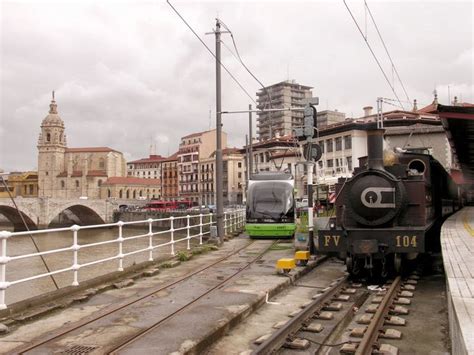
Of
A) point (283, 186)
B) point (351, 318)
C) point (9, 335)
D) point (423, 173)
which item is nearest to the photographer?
point (9, 335)

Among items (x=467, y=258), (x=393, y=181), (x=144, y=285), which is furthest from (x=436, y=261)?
(x=144, y=285)

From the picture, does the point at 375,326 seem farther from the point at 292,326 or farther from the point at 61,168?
the point at 61,168

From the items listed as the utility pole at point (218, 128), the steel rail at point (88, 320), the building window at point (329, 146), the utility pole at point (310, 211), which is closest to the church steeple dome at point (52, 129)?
the building window at point (329, 146)

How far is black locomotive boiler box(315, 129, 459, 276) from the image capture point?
9648 mm

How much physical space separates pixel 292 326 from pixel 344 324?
3.17ft

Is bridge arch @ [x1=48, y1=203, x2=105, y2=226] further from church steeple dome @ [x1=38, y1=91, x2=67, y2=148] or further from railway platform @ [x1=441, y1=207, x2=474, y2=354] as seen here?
railway platform @ [x1=441, y1=207, x2=474, y2=354]

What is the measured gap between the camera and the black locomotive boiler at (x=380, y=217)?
380 inches

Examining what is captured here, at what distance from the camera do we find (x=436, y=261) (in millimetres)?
13445

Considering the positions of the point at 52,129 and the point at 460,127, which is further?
the point at 52,129

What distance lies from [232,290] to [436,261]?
24.2ft

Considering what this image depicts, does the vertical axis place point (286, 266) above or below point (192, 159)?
below

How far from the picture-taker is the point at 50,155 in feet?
387

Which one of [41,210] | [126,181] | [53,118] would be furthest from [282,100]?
[41,210]

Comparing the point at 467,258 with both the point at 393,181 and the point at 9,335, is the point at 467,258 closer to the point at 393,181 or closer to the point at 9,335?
the point at 393,181
